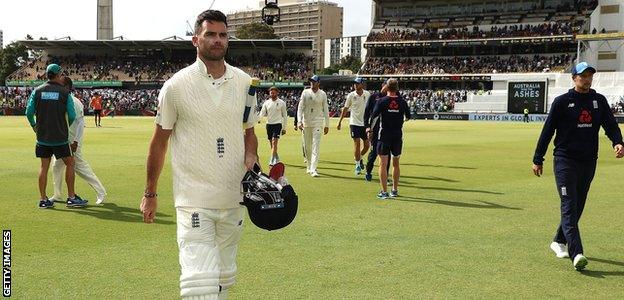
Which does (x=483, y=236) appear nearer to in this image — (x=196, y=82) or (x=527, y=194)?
(x=527, y=194)

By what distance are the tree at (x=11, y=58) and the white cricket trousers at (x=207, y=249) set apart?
11558 centimetres

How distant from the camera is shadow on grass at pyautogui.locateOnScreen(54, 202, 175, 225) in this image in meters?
8.30

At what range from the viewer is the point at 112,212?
884 centimetres

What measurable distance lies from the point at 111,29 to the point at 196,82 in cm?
8112

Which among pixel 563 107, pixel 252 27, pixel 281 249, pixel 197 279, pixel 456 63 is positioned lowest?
pixel 281 249

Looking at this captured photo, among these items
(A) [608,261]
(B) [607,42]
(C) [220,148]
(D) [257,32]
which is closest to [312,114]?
(A) [608,261]

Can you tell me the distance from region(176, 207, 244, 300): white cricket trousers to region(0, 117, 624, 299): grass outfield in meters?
1.06

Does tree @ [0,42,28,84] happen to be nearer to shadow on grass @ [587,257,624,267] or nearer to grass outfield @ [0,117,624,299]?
grass outfield @ [0,117,624,299]

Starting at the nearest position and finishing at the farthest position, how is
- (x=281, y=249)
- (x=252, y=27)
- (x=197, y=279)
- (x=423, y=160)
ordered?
(x=197, y=279)
(x=281, y=249)
(x=423, y=160)
(x=252, y=27)

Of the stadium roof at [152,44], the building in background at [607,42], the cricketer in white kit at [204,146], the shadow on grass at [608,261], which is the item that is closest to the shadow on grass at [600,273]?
the shadow on grass at [608,261]

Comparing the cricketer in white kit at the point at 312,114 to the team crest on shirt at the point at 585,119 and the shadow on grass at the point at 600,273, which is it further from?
the shadow on grass at the point at 600,273

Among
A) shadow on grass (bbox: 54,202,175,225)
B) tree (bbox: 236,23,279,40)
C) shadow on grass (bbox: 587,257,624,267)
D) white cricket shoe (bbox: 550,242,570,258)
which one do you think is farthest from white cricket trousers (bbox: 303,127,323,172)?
tree (bbox: 236,23,279,40)

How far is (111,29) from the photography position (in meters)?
79.8

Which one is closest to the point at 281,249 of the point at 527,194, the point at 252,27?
the point at 527,194
